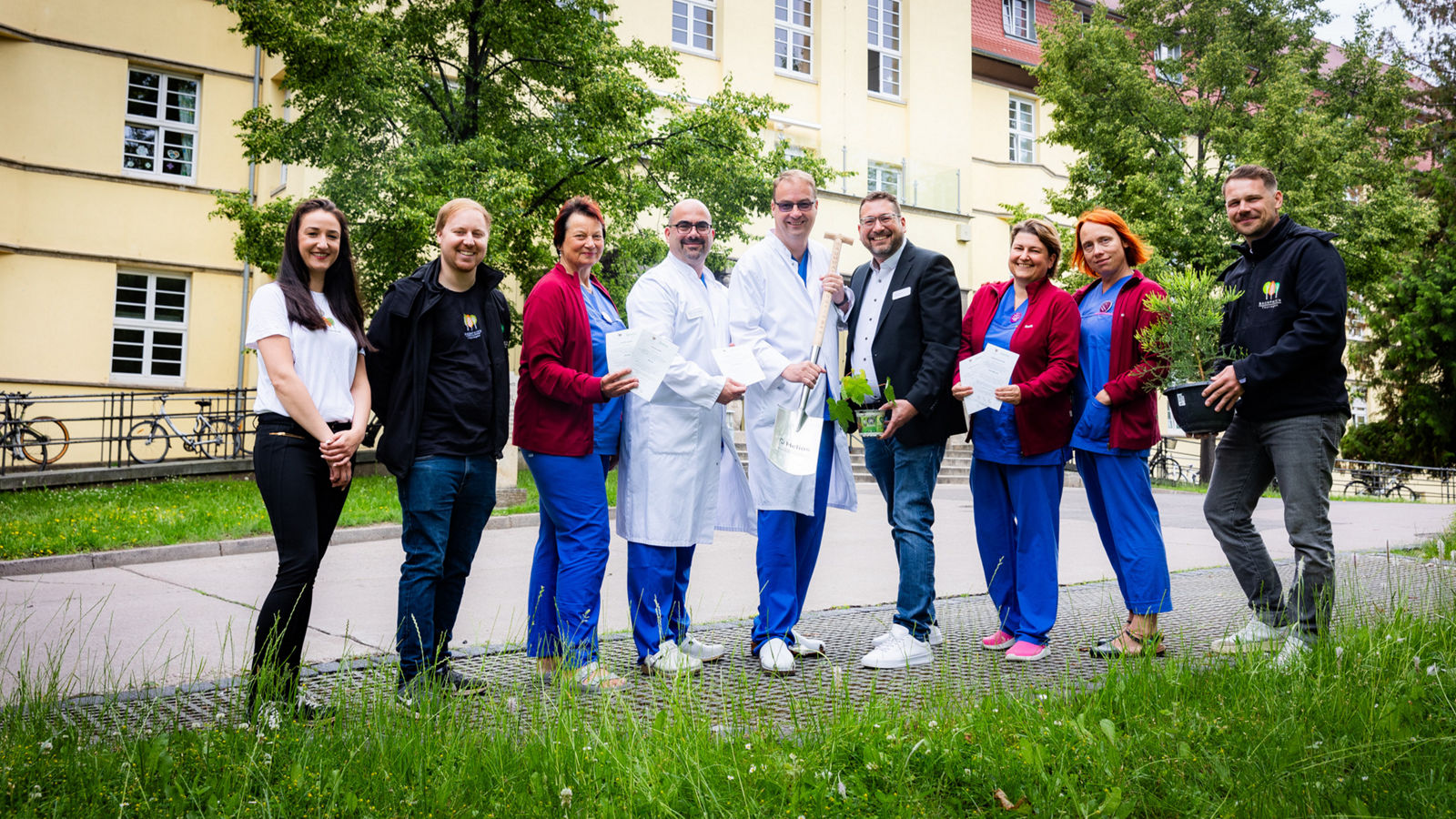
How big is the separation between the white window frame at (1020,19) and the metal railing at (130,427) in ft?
Result: 79.1

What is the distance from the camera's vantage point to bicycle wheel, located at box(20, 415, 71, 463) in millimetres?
19062

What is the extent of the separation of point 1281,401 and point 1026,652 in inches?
60.0

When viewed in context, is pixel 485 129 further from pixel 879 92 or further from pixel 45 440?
pixel 879 92

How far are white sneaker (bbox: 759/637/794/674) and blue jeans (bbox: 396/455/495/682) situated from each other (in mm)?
1314

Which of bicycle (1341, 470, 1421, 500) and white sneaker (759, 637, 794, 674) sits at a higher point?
bicycle (1341, 470, 1421, 500)

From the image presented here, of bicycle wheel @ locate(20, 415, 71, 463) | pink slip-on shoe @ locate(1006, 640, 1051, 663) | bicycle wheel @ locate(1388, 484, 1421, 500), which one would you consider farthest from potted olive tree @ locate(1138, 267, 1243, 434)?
bicycle wheel @ locate(1388, 484, 1421, 500)

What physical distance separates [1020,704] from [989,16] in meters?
32.4

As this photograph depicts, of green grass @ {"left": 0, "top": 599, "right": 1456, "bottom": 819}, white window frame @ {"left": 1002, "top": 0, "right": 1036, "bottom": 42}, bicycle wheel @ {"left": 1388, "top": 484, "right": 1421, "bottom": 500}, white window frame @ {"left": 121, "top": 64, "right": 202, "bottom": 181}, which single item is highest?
white window frame @ {"left": 1002, "top": 0, "right": 1036, "bottom": 42}

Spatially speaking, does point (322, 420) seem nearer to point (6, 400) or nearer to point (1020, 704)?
point (1020, 704)

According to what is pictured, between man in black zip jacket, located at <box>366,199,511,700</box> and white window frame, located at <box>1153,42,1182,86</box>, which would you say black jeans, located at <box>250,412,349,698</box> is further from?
white window frame, located at <box>1153,42,1182,86</box>

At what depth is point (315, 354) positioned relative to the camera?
155 inches

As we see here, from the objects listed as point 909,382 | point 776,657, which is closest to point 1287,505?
point 909,382

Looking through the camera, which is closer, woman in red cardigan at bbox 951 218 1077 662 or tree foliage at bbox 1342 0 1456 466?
woman in red cardigan at bbox 951 218 1077 662

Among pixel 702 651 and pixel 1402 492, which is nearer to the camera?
pixel 702 651
